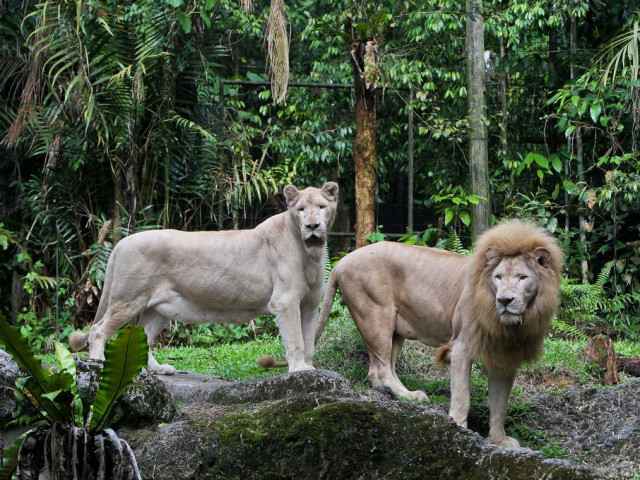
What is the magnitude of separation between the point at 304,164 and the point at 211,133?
154 cm

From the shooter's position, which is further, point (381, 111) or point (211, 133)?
point (381, 111)

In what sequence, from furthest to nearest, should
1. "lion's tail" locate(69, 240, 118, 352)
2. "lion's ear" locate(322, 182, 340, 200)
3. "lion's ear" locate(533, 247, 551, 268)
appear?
"lion's tail" locate(69, 240, 118, 352) → "lion's ear" locate(322, 182, 340, 200) → "lion's ear" locate(533, 247, 551, 268)

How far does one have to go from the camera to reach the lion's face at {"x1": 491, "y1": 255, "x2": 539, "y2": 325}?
5914mm

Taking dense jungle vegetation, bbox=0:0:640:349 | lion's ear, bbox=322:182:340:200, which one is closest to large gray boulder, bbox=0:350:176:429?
lion's ear, bbox=322:182:340:200

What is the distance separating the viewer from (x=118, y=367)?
5.01 m

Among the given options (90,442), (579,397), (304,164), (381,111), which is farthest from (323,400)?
(381,111)

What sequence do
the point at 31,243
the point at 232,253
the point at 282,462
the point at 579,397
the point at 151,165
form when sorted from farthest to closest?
the point at 31,243 < the point at 151,165 < the point at 232,253 < the point at 579,397 < the point at 282,462

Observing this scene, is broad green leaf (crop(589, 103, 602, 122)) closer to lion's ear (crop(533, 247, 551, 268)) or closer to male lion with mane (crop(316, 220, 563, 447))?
male lion with mane (crop(316, 220, 563, 447))

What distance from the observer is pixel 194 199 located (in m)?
12.4

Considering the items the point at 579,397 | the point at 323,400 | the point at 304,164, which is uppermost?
the point at 304,164

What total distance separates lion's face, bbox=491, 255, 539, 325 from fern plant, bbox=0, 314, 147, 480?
2.36 metres

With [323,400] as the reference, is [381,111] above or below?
above

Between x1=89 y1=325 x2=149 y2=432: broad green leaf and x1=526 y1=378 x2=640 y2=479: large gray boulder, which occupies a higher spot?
x1=89 y1=325 x2=149 y2=432: broad green leaf

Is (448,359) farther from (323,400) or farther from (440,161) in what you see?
(440,161)
